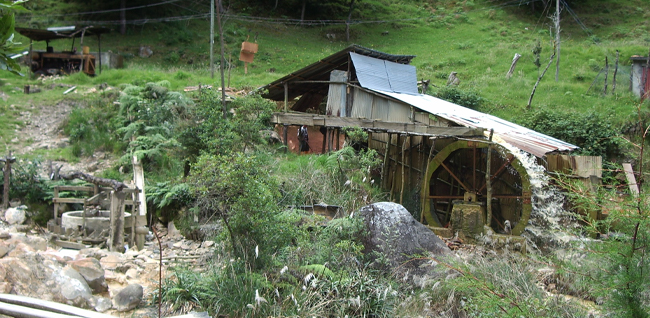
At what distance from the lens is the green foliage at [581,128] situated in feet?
57.7

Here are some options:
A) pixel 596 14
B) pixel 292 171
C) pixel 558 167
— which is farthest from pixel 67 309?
pixel 596 14

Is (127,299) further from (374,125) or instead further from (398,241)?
(374,125)

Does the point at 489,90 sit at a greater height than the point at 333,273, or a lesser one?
greater

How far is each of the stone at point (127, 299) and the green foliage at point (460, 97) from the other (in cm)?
1604

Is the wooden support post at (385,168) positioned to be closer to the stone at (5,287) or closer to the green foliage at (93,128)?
the green foliage at (93,128)

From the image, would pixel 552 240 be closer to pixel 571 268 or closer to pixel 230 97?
pixel 571 268

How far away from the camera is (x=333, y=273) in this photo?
7590mm

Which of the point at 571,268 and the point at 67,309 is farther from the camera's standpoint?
the point at 67,309

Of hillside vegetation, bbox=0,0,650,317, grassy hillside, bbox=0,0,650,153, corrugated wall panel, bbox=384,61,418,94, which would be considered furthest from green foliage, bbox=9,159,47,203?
corrugated wall panel, bbox=384,61,418,94

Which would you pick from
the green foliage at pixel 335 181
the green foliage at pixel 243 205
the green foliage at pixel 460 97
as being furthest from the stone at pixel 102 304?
the green foliage at pixel 460 97

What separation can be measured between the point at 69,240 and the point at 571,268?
1074 cm

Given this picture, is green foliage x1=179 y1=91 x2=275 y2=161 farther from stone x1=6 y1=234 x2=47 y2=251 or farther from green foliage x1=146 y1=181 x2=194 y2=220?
stone x1=6 y1=234 x2=47 y2=251

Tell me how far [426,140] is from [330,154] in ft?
9.01

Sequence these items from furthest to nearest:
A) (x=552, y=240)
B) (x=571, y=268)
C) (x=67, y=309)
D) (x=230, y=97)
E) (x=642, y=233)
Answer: (x=230, y=97) → (x=552, y=240) → (x=67, y=309) → (x=571, y=268) → (x=642, y=233)
